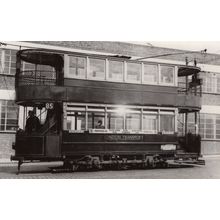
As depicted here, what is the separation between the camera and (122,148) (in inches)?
459

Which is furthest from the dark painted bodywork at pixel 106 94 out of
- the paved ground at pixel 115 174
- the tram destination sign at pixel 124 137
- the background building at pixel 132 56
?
the paved ground at pixel 115 174

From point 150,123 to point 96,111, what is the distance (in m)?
1.82

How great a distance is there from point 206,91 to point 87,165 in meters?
6.10

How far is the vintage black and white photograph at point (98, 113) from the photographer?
1078cm

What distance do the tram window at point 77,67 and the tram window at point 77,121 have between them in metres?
1.12

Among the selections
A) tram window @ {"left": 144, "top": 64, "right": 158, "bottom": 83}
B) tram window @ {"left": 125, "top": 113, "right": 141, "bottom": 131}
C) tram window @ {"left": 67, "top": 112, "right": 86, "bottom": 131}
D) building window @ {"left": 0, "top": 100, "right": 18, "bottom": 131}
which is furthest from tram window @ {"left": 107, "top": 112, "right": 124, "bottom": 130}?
building window @ {"left": 0, "top": 100, "right": 18, "bottom": 131}

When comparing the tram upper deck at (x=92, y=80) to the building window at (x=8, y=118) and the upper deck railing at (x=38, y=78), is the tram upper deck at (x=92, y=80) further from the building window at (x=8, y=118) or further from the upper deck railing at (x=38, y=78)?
the building window at (x=8, y=118)

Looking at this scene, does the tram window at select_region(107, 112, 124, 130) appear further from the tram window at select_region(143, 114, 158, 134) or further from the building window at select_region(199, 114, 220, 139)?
the building window at select_region(199, 114, 220, 139)

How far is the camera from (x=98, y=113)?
37.4 feet

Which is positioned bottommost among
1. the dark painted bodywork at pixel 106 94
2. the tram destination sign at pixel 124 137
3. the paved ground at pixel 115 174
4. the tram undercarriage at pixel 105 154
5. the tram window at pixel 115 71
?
the paved ground at pixel 115 174

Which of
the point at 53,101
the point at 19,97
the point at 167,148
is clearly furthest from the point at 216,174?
the point at 19,97

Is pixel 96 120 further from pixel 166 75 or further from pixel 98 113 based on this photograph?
pixel 166 75

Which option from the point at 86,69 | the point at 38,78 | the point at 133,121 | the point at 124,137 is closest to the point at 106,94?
the point at 86,69

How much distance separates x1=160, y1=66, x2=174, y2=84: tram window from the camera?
12.6m
